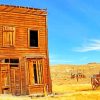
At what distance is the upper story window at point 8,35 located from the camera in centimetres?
3663

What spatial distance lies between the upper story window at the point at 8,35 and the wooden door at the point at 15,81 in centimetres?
231

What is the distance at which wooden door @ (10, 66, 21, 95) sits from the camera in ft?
120

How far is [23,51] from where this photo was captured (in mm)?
37375

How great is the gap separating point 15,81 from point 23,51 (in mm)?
3015

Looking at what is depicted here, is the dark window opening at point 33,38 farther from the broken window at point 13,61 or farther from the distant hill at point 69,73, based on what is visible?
the distant hill at point 69,73

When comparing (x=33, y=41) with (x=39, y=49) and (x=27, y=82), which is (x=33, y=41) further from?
(x=27, y=82)

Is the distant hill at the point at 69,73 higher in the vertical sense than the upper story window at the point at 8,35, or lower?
lower

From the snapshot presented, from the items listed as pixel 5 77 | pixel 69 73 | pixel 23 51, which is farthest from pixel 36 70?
pixel 69 73

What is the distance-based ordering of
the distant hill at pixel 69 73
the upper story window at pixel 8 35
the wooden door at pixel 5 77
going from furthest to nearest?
the distant hill at pixel 69 73
the upper story window at pixel 8 35
the wooden door at pixel 5 77

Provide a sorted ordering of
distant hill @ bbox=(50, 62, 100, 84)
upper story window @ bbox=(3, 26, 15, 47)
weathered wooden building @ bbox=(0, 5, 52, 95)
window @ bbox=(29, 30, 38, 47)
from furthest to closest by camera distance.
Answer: distant hill @ bbox=(50, 62, 100, 84) < window @ bbox=(29, 30, 38, 47) < upper story window @ bbox=(3, 26, 15, 47) < weathered wooden building @ bbox=(0, 5, 52, 95)

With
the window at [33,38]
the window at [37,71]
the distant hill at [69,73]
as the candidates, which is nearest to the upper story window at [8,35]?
the window at [33,38]

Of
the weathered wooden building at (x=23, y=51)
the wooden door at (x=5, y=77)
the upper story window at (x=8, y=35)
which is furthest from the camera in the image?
Result: the upper story window at (x=8, y=35)

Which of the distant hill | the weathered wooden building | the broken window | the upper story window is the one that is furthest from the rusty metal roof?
the distant hill

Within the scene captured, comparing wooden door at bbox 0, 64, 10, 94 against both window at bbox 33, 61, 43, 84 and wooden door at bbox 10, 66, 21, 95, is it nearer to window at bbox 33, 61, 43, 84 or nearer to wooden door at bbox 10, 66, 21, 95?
wooden door at bbox 10, 66, 21, 95
